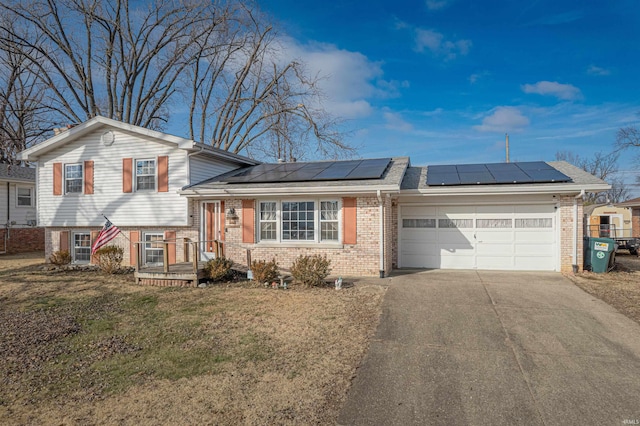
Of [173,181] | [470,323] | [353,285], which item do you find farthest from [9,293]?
[470,323]

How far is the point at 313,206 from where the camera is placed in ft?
35.3

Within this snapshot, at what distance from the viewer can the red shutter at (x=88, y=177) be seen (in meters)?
12.8

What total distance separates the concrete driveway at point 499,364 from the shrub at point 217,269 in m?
4.59

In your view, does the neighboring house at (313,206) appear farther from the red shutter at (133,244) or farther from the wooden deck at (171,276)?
the wooden deck at (171,276)

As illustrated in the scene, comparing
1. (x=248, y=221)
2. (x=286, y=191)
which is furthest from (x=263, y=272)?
(x=286, y=191)

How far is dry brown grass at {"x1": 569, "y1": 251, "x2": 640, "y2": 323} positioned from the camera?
6.95 meters

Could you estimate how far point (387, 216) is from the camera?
10.6m

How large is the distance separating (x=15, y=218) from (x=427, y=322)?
73.6 feet

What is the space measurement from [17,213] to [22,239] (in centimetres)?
143

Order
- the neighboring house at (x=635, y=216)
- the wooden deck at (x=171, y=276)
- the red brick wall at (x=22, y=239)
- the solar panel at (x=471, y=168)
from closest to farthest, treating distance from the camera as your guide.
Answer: the wooden deck at (x=171, y=276) < the solar panel at (x=471, y=168) < the red brick wall at (x=22, y=239) < the neighboring house at (x=635, y=216)

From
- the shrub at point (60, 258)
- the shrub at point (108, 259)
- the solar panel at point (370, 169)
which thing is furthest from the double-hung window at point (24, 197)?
the solar panel at point (370, 169)

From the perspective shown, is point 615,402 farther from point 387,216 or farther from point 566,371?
point 387,216

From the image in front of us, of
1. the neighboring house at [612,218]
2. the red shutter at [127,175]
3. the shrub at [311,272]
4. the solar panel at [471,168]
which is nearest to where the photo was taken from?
the shrub at [311,272]

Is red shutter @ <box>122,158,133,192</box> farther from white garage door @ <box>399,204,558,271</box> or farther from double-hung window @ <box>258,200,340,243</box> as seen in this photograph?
white garage door @ <box>399,204,558,271</box>
